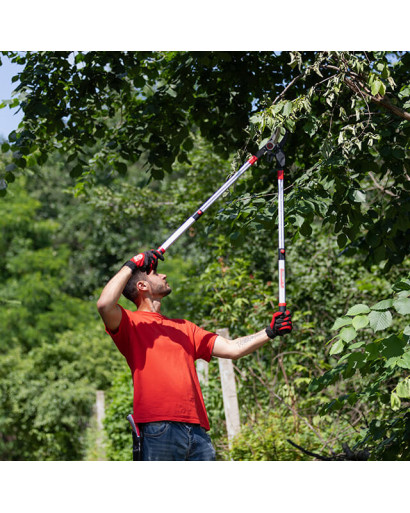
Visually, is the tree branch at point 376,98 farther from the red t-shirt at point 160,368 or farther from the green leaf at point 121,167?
the green leaf at point 121,167

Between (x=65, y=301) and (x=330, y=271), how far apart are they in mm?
11373

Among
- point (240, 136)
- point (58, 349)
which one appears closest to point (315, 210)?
point (240, 136)

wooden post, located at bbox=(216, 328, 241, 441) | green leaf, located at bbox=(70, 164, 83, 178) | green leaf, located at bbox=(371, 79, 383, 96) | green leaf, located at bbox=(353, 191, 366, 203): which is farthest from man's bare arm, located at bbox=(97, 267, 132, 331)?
wooden post, located at bbox=(216, 328, 241, 441)

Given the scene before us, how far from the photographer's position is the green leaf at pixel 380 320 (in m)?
2.75

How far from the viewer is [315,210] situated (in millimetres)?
3496

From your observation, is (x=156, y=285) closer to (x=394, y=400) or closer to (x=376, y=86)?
(x=394, y=400)

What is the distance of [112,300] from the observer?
290 centimetres

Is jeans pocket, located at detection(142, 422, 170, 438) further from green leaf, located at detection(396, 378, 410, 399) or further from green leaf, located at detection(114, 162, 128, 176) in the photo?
green leaf, located at detection(114, 162, 128, 176)

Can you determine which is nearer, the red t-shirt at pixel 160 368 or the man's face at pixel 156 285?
the red t-shirt at pixel 160 368

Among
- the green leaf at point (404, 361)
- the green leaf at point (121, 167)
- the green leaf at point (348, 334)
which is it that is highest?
the green leaf at point (121, 167)

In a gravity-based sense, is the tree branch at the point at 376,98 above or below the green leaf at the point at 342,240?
above

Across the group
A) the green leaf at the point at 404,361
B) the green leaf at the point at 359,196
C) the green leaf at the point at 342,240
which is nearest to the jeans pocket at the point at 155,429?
the green leaf at the point at 404,361

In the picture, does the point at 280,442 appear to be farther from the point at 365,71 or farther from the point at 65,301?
the point at 65,301

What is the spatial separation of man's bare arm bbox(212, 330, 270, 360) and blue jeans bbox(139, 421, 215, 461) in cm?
44
